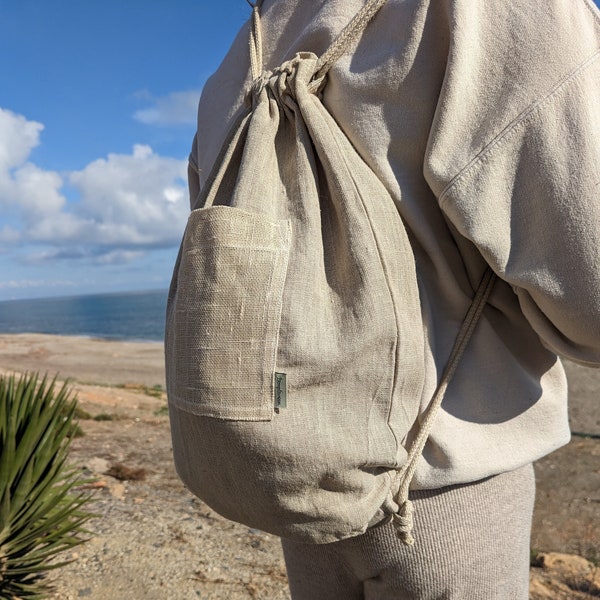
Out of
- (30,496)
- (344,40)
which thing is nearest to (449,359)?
(344,40)

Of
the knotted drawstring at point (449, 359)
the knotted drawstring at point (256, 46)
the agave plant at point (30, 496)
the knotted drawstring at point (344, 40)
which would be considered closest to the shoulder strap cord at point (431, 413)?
the knotted drawstring at point (449, 359)

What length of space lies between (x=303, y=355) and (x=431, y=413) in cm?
28

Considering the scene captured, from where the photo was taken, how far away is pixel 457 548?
108cm

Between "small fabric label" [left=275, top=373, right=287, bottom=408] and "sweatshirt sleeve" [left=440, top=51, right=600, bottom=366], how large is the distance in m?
0.38

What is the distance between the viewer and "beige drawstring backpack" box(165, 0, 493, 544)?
94 cm

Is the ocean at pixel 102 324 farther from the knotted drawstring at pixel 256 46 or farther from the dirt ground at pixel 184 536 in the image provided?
the knotted drawstring at pixel 256 46

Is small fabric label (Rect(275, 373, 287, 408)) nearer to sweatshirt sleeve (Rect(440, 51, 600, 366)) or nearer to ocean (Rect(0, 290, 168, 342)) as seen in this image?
sweatshirt sleeve (Rect(440, 51, 600, 366))

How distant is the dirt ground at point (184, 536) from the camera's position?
377 cm

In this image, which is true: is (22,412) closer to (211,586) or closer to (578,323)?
(211,586)

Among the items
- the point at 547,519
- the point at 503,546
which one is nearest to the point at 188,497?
the point at 547,519

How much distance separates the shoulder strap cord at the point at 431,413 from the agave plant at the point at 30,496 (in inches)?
119

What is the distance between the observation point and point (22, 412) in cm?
384

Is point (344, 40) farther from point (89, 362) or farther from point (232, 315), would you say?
point (89, 362)

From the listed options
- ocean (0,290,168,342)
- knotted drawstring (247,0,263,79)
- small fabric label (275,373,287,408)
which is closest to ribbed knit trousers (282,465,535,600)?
small fabric label (275,373,287,408)
